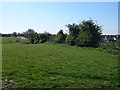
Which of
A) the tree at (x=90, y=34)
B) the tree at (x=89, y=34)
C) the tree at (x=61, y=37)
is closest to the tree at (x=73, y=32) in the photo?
the tree at (x=89, y=34)

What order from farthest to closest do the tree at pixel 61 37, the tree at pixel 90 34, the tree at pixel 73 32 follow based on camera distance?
1. the tree at pixel 61 37
2. the tree at pixel 73 32
3. the tree at pixel 90 34

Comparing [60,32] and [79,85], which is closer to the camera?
[79,85]

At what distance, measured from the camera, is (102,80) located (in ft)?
24.3

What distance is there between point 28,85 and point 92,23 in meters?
35.8

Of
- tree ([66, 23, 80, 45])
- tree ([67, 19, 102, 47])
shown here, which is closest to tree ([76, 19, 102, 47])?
tree ([67, 19, 102, 47])

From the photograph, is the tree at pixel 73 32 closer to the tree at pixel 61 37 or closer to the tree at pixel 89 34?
the tree at pixel 89 34

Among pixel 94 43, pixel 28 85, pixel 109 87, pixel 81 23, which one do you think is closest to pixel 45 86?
pixel 28 85

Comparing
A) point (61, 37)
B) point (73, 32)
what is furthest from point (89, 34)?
point (61, 37)

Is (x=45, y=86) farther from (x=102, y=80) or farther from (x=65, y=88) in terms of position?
(x=102, y=80)

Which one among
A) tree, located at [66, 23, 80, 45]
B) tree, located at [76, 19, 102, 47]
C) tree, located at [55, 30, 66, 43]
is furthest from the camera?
tree, located at [55, 30, 66, 43]

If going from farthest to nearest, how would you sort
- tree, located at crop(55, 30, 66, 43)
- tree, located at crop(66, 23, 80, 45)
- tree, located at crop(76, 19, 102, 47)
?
tree, located at crop(55, 30, 66, 43)
tree, located at crop(66, 23, 80, 45)
tree, located at crop(76, 19, 102, 47)

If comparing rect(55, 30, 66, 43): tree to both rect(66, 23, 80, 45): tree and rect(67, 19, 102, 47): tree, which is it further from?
rect(67, 19, 102, 47): tree

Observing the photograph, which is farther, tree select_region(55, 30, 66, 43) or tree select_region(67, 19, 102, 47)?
tree select_region(55, 30, 66, 43)

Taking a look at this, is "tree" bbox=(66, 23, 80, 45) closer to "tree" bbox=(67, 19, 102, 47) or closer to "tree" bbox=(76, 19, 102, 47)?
"tree" bbox=(67, 19, 102, 47)
